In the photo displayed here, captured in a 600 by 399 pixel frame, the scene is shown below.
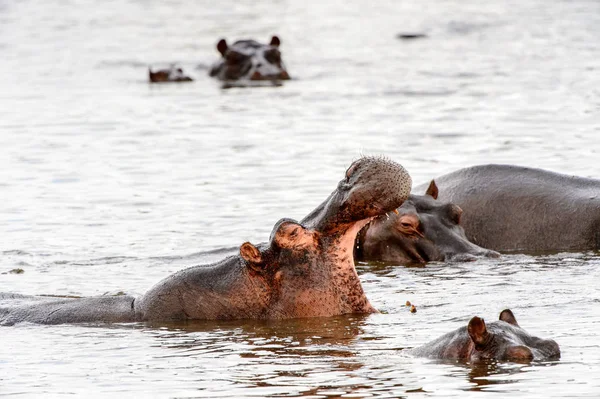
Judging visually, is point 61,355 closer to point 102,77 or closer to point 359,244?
point 359,244

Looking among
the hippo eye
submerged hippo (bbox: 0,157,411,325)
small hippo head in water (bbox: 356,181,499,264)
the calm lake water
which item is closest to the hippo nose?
small hippo head in water (bbox: 356,181,499,264)

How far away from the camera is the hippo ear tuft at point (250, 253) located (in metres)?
7.25

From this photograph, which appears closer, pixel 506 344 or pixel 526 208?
pixel 506 344

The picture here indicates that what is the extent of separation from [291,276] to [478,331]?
1.56m

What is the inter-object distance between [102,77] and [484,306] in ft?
49.7

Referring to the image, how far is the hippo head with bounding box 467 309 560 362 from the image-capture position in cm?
605

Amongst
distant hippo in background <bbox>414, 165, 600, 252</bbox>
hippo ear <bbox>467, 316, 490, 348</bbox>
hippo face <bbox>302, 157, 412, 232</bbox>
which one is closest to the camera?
hippo ear <bbox>467, 316, 490, 348</bbox>

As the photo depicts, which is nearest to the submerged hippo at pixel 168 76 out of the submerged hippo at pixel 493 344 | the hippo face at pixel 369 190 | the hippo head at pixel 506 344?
the hippo face at pixel 369 190

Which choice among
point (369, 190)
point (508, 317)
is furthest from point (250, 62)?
point (508, 317)

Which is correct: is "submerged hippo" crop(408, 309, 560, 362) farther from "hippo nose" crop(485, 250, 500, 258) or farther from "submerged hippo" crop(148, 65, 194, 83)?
"submerged hippo" crop(148, 65, 194, 83)

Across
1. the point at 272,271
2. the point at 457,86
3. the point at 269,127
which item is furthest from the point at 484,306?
the point at 457,86

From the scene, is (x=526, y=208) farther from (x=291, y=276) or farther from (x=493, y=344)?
(x=493, y=344)

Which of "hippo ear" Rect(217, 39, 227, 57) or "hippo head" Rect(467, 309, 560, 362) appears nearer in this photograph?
"hippo head" Rect(467, 309, 560, 362)

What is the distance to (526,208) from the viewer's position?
1010 centimetres
